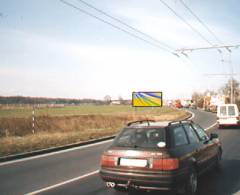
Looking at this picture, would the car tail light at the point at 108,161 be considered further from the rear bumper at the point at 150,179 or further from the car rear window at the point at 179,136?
the car rear window at the point at 179,136

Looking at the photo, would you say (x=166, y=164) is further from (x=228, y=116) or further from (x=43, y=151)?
(x=228, y=116)

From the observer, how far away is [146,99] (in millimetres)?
31344

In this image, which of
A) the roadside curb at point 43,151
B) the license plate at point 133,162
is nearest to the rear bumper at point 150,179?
the license plate at point 133,162

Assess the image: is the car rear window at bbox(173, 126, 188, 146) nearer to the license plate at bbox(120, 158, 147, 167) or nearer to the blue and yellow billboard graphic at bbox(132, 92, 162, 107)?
the license plate at bbox(120, 158, 147, 167)

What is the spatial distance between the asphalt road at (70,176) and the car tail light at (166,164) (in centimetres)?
123

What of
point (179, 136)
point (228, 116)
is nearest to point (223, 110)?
point (228, 116)

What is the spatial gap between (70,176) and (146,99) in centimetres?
2353

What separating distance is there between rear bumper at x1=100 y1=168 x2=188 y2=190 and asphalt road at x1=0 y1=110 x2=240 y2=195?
663 millimetres

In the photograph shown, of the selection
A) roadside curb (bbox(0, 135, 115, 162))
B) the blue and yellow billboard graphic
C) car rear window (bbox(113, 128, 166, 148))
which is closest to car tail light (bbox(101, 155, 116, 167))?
car rear window (bbox(113, 128, 166, 148))

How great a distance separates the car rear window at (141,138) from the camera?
239 inches

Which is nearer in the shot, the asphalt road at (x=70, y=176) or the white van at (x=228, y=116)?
the asphalt road at (x=70, y=176)

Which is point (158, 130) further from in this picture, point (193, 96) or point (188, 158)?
point (193, 96)

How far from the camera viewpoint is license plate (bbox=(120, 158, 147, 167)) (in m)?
5.86

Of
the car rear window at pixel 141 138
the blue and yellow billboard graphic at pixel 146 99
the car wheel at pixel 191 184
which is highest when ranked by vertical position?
the blue and yellow billboard graphic at pixel 146 99
